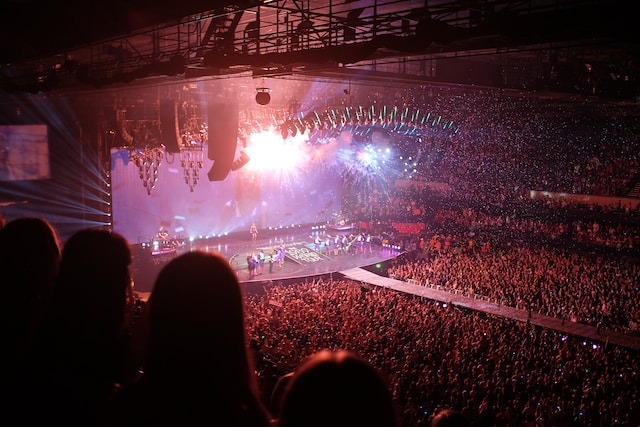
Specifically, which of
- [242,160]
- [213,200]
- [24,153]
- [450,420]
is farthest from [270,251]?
[450,420]

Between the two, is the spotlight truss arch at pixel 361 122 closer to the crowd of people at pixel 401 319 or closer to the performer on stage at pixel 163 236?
the crowd of people at pixel 401 319

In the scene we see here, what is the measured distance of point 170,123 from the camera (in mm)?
13922

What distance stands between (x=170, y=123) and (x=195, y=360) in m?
13.3

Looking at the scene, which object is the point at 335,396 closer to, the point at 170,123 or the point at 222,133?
the point at 222,133

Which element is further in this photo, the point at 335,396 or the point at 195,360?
the point at 195,360

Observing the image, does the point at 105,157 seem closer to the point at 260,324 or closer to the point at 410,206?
the point at 260,324

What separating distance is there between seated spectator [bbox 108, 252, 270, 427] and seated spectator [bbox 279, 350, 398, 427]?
31 cm

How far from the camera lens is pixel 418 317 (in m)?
10.4

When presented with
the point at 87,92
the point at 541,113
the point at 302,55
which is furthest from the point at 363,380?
the point at 541,113

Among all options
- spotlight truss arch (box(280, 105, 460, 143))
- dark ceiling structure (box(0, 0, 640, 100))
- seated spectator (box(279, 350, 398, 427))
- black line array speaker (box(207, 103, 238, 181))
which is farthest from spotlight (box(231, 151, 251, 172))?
seated spectator (box(279, 350, 398, 427))

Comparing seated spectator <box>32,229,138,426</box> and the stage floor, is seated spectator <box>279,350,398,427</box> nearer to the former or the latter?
seated spectator <box>32,229,138,426</box>

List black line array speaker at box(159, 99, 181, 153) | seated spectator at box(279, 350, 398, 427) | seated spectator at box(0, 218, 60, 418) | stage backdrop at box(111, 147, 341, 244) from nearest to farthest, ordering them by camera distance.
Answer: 1. seated spectator at box(279, 350, 398, 427)
2. seated spectator at box(0, 218, 60, 418)
3. black line array speaker at box(159, 99, 181, 153)
4. stage backdrop at box(111, 147, 341, 244)

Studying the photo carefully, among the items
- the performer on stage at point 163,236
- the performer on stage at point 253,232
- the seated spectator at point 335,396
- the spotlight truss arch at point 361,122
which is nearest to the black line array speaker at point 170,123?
the spotlight truss arch at point 361,122

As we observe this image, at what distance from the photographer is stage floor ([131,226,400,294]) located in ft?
60.6
